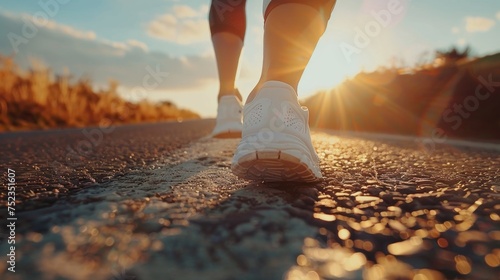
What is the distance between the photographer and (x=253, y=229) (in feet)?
2.29

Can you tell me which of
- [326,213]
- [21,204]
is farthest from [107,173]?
[326,213]

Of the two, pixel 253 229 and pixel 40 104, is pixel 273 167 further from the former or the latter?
pixel 40 104

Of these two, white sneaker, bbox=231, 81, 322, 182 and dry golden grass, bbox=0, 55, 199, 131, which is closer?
white sneaker, bbox=231, 81, 322, 182

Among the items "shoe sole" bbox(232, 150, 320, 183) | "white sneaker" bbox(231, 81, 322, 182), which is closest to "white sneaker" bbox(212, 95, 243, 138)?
"white sneaker" bbox(231, 81, 322, 182)

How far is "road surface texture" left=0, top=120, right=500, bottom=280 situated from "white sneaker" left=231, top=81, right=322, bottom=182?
0.06 m

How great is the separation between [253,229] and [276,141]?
0.52m

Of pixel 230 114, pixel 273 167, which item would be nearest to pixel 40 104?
pixel 230 114

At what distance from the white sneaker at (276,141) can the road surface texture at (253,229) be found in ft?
0.19

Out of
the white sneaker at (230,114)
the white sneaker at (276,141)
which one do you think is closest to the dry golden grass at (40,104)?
the white sneaker at (230,114)

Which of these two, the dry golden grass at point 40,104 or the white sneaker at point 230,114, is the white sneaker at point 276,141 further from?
the dry golden grass at point 40,104

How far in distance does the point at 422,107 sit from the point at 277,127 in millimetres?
3982

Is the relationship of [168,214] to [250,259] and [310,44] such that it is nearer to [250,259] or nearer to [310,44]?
[250,259]

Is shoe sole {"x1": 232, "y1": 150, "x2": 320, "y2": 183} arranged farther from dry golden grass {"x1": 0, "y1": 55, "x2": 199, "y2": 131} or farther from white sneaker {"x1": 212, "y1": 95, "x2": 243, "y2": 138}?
dry golden grass {"x1": 0, "y1": 55, "x2": 199, "y2": 131}

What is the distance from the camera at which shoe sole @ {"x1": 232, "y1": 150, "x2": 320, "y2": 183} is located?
1.15 m
